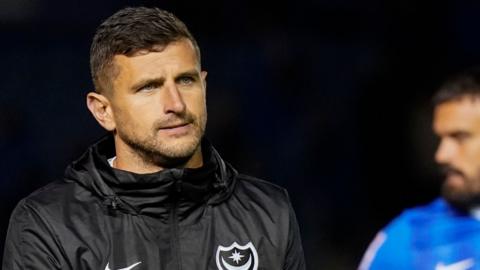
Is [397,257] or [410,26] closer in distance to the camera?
[397,257]

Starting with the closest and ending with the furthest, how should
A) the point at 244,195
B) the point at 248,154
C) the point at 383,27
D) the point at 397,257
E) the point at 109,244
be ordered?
the point at 397,257 < the point at 109,244 < the point at 244,195 < the point at 248,154 < the point at 383,27

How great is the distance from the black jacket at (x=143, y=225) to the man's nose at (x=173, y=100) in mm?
170

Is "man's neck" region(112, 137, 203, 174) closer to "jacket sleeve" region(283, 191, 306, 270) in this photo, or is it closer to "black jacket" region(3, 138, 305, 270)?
"black jacket" region(3, 138, 305, 270)

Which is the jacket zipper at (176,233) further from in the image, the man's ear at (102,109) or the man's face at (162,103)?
the man's ear at (102,109)

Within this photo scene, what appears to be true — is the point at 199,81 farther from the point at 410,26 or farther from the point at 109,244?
the point at 410,26

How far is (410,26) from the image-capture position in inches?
229

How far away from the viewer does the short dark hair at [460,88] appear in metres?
2.56

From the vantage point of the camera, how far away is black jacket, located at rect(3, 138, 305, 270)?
279 cm

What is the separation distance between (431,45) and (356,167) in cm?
Answer: 80

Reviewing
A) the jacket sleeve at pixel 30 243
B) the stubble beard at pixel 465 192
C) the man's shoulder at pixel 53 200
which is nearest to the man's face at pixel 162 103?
the man's shoulder at pixel 53 200

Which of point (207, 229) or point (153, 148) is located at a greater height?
point (153, 148)

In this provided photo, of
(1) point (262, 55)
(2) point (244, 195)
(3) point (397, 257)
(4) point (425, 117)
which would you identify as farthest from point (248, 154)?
(3) point (397, 257)

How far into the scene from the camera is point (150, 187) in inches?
112

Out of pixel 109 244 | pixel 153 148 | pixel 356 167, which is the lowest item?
pixel 356 167
